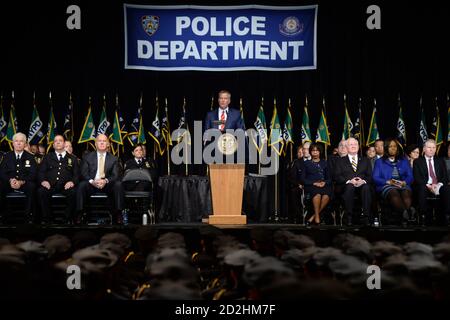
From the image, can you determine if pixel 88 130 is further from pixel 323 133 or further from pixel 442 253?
pixel 442 253

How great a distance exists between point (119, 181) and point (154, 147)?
10.2 feet

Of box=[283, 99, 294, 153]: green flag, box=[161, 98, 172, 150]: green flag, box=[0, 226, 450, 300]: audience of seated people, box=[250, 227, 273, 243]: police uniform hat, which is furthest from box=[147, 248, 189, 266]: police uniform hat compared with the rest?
box=[161, 98, 172, 150]: green flag

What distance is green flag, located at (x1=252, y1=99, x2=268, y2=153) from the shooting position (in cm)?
1168

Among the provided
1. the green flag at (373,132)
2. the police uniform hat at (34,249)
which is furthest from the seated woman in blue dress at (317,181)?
the police uniform hat at (34,249)

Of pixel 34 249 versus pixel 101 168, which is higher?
pixel 101 168

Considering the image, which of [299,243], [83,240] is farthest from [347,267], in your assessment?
[83,240]

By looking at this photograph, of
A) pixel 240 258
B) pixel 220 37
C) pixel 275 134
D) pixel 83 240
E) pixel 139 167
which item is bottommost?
pixel 83 240

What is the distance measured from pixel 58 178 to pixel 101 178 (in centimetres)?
62

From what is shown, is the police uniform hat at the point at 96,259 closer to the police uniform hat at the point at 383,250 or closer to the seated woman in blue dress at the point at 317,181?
the police uniform hat at the point at 383,250

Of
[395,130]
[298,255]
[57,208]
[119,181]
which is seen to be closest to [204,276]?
[298,255]

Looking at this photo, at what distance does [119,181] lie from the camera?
365 inches

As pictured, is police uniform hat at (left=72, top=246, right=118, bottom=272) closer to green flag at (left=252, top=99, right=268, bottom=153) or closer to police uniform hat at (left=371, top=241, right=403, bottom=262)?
police uniform hat at (left=371, top=241, right=403, bottom=262)

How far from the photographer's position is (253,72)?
12680mm

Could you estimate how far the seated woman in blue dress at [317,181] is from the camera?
951cm
